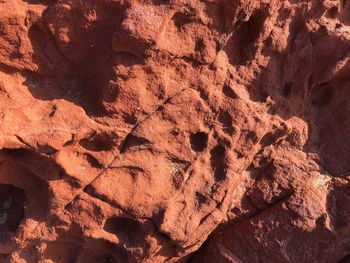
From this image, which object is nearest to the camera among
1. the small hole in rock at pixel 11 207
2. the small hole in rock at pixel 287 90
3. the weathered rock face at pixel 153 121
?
the weathered rock face at pixel 153 121

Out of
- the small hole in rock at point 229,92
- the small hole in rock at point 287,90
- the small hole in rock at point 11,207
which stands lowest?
the small hole in rock at point 11,207

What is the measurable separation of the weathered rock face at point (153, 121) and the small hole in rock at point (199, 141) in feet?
0.03

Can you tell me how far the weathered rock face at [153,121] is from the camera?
248 cm

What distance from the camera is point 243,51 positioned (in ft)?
9.71

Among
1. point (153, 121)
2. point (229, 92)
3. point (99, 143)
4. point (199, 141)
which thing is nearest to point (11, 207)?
point (99, 143)

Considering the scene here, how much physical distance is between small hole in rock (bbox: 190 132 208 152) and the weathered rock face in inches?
0.4

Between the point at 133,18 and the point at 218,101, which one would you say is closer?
the point at 133,18

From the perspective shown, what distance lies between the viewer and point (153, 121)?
8.75 feet

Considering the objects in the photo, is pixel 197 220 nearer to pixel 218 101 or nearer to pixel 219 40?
pixel 218 101

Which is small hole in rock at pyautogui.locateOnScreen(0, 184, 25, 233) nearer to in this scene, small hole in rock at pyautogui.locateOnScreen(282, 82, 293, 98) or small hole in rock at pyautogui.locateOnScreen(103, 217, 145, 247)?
small hole in rock at pyautogui.locateOnScreen(103, 217, 145, 247)

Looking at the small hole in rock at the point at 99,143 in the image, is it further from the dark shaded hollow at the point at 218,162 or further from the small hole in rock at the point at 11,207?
the dark shaded hollow at the point at 218,162

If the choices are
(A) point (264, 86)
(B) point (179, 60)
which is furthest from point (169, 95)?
(A) point (264, 86)

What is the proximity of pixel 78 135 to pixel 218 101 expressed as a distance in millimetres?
1011

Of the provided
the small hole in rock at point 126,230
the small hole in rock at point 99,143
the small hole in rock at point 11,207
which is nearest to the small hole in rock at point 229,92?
the small hole in rock at point 99,143
